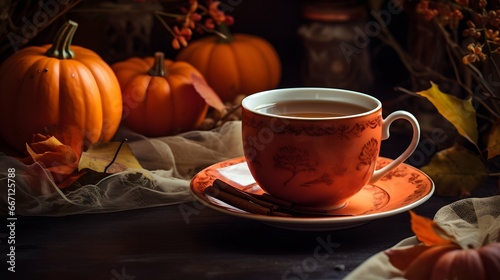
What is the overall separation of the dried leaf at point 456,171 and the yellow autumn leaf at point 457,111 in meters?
0.03

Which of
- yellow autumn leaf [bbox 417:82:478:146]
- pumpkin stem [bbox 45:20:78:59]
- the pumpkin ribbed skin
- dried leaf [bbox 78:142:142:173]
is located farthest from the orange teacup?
the pumpkin ribbed skin

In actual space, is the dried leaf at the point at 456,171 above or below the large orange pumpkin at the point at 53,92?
below

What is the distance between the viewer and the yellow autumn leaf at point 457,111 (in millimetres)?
1026

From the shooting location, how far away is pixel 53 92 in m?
1.09

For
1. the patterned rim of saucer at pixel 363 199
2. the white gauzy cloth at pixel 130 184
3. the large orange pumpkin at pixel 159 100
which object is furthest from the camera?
the large orange pumpkin at pixel 159 100

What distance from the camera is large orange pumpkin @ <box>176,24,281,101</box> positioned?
4.51 feet

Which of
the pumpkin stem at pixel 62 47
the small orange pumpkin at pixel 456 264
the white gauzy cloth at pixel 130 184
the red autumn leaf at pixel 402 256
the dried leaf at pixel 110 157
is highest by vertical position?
the pumpkin stem at pixel 62 47

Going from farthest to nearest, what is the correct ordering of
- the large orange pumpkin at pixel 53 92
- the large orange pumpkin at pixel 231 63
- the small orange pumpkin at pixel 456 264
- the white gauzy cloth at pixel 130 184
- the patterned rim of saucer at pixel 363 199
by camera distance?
the large orange pumpkin at pixel 231 63 → the large orange pumpkin at pixel 53 92 → the white gauzy cloth at pixel 130 184 → the patterned rim of saucer at pixel 363 199 → the small orange pumpkin at pixel 456 264

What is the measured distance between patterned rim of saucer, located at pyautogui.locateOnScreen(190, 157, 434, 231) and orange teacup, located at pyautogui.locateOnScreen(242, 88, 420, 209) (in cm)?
3

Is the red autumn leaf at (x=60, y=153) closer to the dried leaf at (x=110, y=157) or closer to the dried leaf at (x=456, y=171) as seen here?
the dried leaf at (x=110, y=157)

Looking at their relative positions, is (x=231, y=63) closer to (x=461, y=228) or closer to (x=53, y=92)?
(x=53, y=92)

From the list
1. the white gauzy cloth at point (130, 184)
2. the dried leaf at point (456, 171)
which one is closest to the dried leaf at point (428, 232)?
the dried leaf at point (456, 171)

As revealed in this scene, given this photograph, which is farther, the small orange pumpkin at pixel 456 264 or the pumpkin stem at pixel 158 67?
the pumpkin stem at pixel 158 67

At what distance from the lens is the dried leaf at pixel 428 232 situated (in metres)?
0.75
